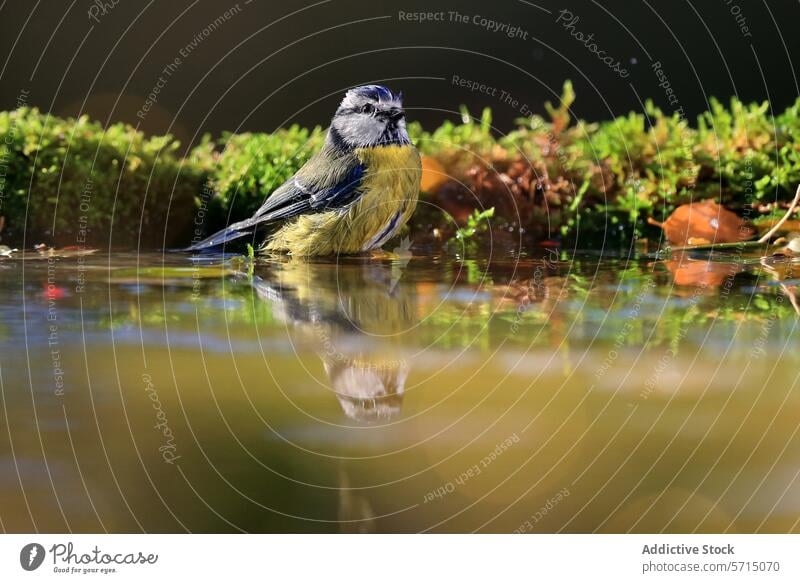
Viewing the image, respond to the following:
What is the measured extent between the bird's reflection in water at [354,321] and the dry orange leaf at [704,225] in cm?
88

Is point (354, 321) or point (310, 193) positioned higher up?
point (310, 193)

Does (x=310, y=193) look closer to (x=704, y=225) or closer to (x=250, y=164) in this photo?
(x=250, y=164)

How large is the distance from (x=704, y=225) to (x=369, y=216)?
1040 millimetres

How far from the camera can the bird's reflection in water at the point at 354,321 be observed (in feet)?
6.76

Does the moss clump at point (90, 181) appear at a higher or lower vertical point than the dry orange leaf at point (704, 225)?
higher

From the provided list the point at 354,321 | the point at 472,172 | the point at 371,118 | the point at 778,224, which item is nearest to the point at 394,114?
the point at 371,118

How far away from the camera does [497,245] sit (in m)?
2.79

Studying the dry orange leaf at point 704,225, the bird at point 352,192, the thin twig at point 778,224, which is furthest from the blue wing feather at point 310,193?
the thin twig at point 778,224

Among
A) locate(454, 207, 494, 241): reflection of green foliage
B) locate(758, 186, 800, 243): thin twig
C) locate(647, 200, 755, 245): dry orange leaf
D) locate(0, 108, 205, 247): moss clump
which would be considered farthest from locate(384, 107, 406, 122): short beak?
locate(758, 186, 800, 243): thin twig

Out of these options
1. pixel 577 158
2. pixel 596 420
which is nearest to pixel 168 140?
pixel 577 158

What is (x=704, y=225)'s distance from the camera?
2.77 meters

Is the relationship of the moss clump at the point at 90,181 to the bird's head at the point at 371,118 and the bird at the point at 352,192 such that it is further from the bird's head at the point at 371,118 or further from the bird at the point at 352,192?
the bird's head at the point at 371,118

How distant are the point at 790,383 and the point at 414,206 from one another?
1147mm

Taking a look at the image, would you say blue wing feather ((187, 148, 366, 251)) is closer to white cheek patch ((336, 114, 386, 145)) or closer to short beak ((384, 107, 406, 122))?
white cheek patch ((336, 114, 386, 145))
